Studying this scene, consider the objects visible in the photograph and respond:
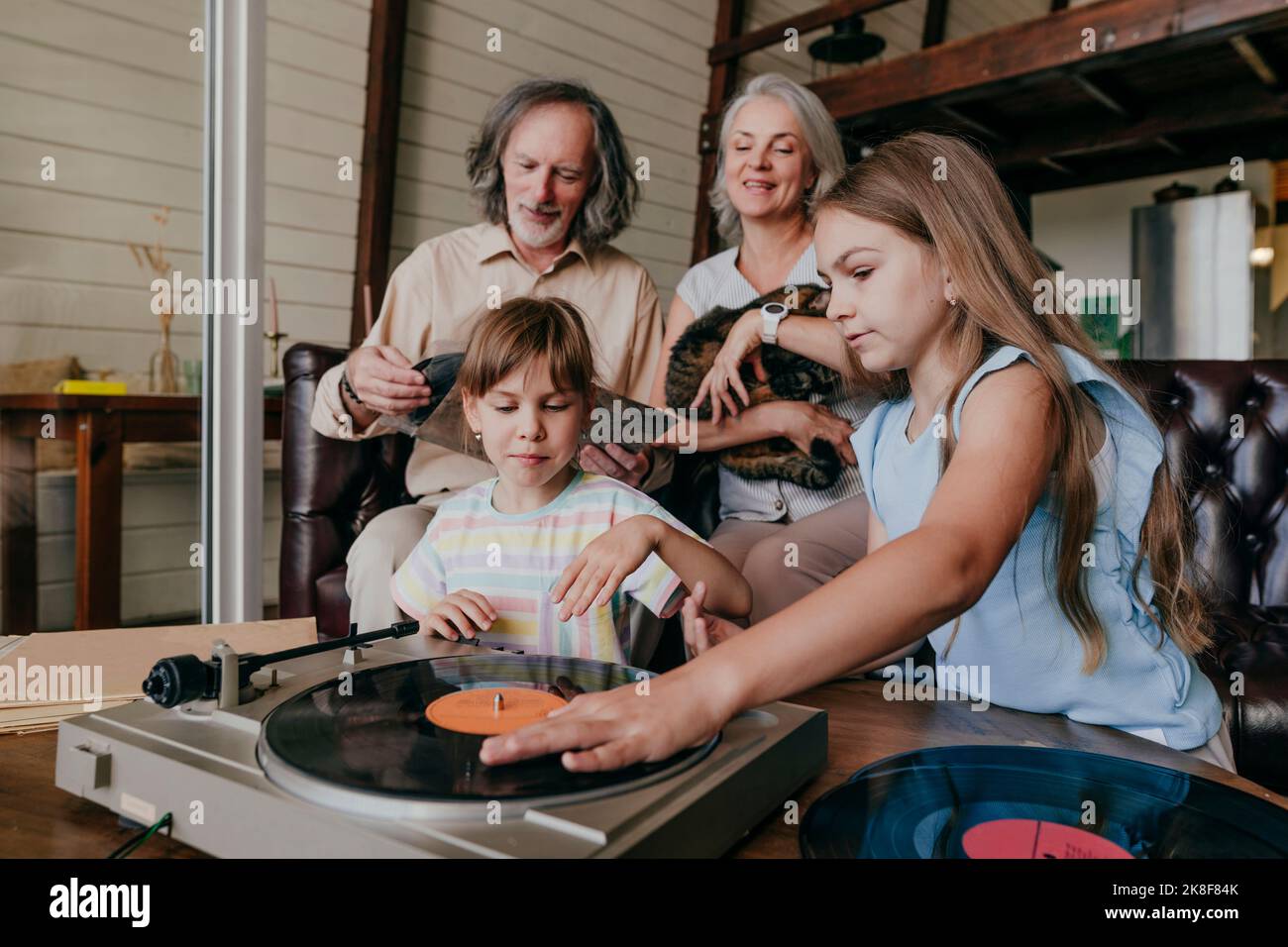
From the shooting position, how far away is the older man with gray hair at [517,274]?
1.42 meters

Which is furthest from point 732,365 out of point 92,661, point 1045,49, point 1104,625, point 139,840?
point 1045,49

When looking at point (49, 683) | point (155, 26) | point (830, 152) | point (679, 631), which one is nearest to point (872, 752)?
point (679, 631)

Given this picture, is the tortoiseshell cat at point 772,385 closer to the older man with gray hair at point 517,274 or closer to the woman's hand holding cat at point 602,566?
the older man with gray hair at point 517,274

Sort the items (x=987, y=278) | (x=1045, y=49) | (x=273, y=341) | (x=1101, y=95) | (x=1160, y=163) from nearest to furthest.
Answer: (x=987, y=278)
(x=273, y=341)
(x=1045, y=49)
(x=1101, y=95)
(x=1160, y=163)

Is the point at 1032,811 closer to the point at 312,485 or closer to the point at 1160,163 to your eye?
the point at 312,485

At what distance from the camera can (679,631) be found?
116 cm

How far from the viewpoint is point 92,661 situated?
0.79 metres

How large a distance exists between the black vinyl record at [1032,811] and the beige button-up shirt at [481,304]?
1007 millimetres

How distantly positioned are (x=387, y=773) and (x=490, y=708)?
0.12 m

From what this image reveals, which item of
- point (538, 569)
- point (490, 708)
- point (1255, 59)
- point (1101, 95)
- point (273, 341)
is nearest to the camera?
point (490, 708)

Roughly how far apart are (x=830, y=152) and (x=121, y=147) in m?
1.26

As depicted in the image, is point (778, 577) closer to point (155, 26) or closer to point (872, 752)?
point (872, 752)

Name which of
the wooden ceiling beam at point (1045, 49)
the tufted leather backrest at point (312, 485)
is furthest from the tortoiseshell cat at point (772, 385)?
the wooden ceiling beam at point (1045, 49)

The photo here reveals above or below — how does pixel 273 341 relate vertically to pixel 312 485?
above
